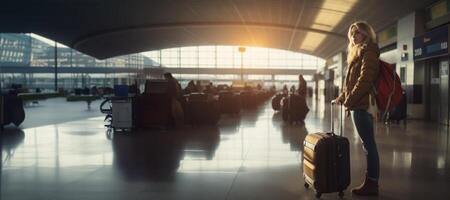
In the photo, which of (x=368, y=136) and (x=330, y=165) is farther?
(x=368, y=136)

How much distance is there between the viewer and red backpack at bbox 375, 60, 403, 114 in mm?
4594

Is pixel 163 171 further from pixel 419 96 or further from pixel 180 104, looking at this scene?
pixel 419 96

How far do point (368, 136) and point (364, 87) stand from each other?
22.3 inches

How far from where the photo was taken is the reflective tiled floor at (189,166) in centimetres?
472

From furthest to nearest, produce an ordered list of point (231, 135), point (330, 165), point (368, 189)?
point (231, 135), point (368, 189), point (330, 165)

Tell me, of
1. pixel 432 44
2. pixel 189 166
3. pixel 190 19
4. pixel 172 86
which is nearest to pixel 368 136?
pixel 189 166

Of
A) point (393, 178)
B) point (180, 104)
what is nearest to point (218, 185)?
point (393, 178)

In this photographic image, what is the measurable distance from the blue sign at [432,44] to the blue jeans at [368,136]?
10233 millimetres

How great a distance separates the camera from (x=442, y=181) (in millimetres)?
5277

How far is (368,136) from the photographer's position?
474 centimetres

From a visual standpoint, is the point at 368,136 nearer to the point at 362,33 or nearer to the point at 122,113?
the point at 362,33

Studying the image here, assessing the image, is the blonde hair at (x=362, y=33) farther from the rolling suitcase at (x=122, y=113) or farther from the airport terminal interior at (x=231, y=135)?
the rolling suitcase at (x=122, y=113)

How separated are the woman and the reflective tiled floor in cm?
26

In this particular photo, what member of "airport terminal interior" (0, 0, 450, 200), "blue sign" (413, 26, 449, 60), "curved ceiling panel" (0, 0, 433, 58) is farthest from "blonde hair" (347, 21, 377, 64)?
"curved ceiling panel" (0, 0, 433, 58)
